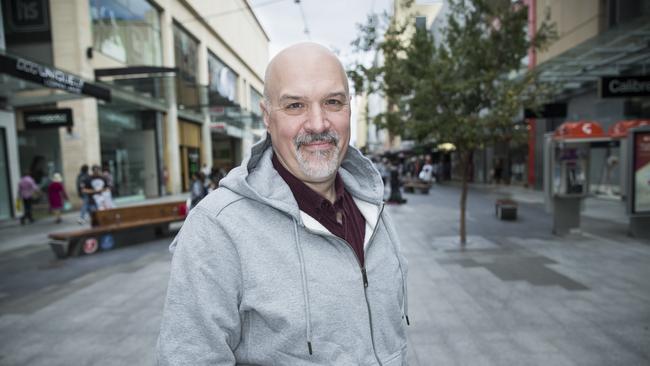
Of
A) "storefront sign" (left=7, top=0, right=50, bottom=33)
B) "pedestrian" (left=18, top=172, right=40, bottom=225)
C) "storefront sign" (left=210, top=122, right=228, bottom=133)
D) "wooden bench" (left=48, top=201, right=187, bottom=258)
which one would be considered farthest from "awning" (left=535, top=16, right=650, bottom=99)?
"storefront sign" (left=210, top=122, right=228, bottom=133)

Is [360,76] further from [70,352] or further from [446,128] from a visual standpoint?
[70,352]

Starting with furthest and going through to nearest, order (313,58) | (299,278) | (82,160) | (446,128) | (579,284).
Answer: (82,160)
(446,128)
(579,284)
(313,58)
(299,278)

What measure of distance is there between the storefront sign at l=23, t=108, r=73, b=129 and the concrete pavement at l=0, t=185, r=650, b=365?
20.3 feet

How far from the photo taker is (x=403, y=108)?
24.3ft

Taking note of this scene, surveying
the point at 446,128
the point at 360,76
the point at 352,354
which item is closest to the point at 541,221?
the point at 446,128

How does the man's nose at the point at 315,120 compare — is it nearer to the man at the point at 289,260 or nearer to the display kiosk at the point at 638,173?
the man at the point at 289,260

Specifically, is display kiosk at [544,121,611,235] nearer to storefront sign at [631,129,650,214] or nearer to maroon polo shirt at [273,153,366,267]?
storefront sign at [631,129,650,214]

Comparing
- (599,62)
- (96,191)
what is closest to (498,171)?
(599,62)

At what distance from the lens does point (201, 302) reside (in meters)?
1.10

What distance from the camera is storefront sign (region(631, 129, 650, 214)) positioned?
299 inches

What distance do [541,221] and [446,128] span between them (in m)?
5.46

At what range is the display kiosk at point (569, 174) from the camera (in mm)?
8258

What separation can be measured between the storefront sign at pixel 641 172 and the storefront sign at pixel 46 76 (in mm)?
12848

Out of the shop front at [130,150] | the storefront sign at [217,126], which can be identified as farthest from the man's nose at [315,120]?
the storefront sign at [217,126]
